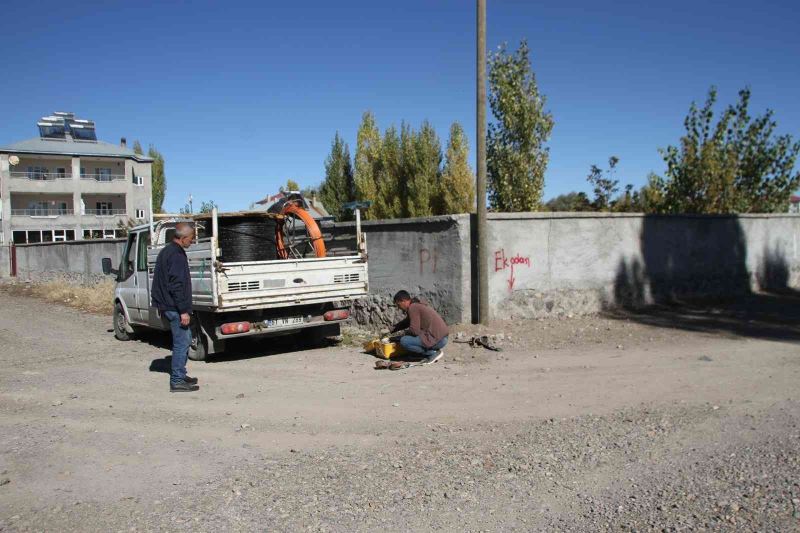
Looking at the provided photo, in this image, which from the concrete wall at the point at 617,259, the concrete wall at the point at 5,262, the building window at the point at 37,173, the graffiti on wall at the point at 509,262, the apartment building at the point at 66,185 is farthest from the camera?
the building window at the point at 37,173

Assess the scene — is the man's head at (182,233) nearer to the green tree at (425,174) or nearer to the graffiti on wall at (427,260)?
the graffiti on wall at (427,260)

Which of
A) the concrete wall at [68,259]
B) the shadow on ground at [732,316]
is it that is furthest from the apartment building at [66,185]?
the shadow on ground at [732,316]

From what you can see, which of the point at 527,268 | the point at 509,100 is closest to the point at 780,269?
the point at 509,100

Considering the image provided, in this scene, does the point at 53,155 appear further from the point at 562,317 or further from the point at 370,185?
the point at 562,317

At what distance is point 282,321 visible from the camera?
9539 mm

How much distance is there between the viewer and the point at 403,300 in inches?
352

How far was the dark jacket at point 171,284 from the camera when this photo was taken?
754cm

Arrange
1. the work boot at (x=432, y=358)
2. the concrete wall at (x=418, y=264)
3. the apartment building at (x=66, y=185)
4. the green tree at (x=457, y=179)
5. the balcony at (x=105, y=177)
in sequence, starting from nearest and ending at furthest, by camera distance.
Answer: the work boot at (x=432, y=358) < the concrete wall at (x=418, y=264) < the green tree at (x=457, y=179) < the apartment building at (x=66, y=185) < the balcony at (x=105, y=177)

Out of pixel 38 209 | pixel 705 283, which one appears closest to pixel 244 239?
pixel 705 283

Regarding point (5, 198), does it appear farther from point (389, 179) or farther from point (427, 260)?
point (427, 260)

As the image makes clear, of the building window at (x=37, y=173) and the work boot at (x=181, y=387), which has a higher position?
the building window at (x=37, y=173)

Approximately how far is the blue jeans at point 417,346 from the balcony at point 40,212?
5329 cm

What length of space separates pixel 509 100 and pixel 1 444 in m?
15.3

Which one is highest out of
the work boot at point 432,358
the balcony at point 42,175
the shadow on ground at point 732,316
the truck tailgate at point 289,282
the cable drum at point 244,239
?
the balcony at point 42,175
